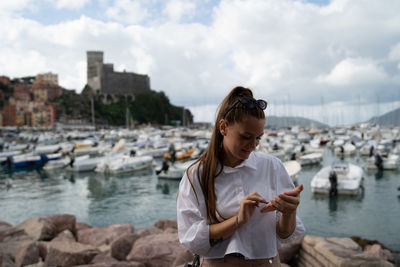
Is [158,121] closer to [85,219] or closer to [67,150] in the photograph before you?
[67,150]

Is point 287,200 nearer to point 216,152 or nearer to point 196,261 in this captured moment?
point 216,152

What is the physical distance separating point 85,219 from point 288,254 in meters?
9.79

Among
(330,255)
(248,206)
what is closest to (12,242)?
(330,255)

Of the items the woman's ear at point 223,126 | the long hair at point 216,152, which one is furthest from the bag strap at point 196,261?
the woman's ear at point 223,126

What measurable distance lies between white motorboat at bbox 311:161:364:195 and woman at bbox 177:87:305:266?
14.1 metres

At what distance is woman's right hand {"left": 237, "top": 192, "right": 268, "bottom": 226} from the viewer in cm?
151

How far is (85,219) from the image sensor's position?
13180 mm

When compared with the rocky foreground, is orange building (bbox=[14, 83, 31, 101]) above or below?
above

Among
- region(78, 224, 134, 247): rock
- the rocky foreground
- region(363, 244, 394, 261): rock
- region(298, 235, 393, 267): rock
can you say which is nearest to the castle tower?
region(78, 224, 134, 247): rock

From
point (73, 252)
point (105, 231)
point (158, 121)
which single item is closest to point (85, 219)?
point (105, 231)

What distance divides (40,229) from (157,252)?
383 cm

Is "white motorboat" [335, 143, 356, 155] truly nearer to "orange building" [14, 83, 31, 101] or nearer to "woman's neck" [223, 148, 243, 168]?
"woman's neck" [223, 148, 243, 168]

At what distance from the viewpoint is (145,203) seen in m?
15.5

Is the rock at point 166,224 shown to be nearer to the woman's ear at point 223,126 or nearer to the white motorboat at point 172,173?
the woman's ear at point 223,126
